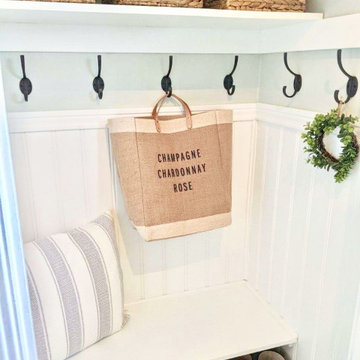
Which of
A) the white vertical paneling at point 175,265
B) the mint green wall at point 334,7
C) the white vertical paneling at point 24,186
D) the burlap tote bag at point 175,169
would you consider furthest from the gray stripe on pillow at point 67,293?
the mint green wall at point 334,7

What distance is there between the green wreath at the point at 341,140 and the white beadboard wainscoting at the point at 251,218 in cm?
4

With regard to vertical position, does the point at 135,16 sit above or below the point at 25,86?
above

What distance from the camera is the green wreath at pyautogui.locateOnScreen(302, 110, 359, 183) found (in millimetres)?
917

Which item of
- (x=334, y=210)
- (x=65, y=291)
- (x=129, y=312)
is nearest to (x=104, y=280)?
(x=65, y=291)

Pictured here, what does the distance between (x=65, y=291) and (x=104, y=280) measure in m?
0.13

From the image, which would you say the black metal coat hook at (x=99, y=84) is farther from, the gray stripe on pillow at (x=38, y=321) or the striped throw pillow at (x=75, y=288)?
→ the gray stripe on pillow at (x=38, y=321)

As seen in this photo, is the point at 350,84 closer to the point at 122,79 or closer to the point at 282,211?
the point at 282,211

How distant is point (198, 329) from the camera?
1304 millimetres

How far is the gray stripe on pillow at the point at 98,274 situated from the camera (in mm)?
1196

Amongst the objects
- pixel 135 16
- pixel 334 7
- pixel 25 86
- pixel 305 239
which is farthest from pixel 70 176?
pixel 334 7

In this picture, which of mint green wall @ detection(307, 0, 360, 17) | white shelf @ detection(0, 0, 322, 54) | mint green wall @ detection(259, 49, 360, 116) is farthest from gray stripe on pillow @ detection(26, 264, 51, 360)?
mint green wall @ detection(307, 0, 360, 17)

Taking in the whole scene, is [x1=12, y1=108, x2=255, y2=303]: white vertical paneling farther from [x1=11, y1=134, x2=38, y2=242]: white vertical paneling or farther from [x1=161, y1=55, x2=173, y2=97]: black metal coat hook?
[x1=161, y1=55, x2=173, y2=97]: black metal coat hook

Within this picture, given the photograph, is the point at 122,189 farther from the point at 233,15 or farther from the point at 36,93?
the point at 233,15

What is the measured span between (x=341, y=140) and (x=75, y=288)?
839 mm
